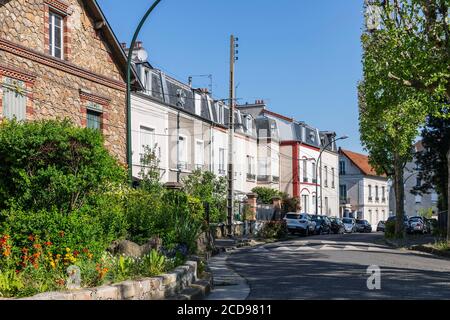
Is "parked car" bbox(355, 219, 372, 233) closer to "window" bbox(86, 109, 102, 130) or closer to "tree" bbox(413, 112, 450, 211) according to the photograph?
"tree" bbox(413, 112, 450, 211)

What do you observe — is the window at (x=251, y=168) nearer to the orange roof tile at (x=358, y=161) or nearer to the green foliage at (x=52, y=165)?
the orange roof tile at (x=358, y=161)

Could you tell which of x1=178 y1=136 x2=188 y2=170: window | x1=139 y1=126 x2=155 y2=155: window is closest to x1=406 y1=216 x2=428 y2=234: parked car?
x1=178 y1=136 x2=188 y2=170: window

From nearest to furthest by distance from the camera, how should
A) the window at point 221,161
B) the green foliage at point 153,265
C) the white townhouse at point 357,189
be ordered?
the green foliage at point 153,265 → the window at point 221,161 → the white townhouse at point 357,189

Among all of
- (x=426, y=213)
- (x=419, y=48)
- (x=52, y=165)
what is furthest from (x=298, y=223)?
(x=426, y=213)

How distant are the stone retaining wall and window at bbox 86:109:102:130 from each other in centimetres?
1096

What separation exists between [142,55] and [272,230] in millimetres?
11385

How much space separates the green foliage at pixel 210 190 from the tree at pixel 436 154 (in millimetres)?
13790

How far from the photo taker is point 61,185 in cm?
889

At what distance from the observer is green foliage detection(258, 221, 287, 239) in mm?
29484

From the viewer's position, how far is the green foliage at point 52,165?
9008mm

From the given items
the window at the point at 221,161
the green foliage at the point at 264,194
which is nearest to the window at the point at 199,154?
the window at the point at 221,161

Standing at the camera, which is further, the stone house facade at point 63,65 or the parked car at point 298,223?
the parked car at point 298,223

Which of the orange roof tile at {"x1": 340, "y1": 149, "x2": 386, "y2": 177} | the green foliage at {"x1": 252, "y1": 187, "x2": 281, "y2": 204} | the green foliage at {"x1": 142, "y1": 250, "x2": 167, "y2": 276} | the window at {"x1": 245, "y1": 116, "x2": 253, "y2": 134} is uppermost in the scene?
the window at {"x1": 245, "y1": 116, "x2": 253, "y2": 134}
